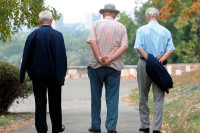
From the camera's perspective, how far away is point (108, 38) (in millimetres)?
6953

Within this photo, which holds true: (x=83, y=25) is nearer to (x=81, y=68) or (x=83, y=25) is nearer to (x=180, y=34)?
(x=180, y=34)

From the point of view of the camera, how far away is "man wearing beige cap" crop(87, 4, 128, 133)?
6918 mm

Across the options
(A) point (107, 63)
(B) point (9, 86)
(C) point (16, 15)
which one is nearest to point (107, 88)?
(A) point (107, 63)

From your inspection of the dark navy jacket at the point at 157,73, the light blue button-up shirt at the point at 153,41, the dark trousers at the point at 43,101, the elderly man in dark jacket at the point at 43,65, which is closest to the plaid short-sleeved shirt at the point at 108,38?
the light blue button-up shirt at the point at 153,41

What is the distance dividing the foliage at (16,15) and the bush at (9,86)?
99cm

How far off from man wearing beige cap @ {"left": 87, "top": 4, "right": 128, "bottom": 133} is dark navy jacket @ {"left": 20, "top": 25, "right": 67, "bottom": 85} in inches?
25.6

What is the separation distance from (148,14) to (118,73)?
1.02 meters

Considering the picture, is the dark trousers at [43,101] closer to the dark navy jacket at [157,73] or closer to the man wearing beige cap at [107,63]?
the man wearing beige cap at [107,63]

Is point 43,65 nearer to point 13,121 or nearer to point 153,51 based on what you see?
point 153,51

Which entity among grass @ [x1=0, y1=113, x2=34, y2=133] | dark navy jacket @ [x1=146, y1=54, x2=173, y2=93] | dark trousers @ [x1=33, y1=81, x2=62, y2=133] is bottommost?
grass @ [x1=0, y1=113, x2=34, y2=133]

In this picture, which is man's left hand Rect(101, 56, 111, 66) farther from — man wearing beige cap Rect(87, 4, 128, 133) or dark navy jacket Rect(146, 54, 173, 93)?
dark navy jacket Rect(146, 54, 173, 93)

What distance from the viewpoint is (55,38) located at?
6500 mm

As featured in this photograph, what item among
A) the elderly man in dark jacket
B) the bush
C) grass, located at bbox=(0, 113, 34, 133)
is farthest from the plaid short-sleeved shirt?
the bush

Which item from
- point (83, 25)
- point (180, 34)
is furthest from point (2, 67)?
point (83, 25)
